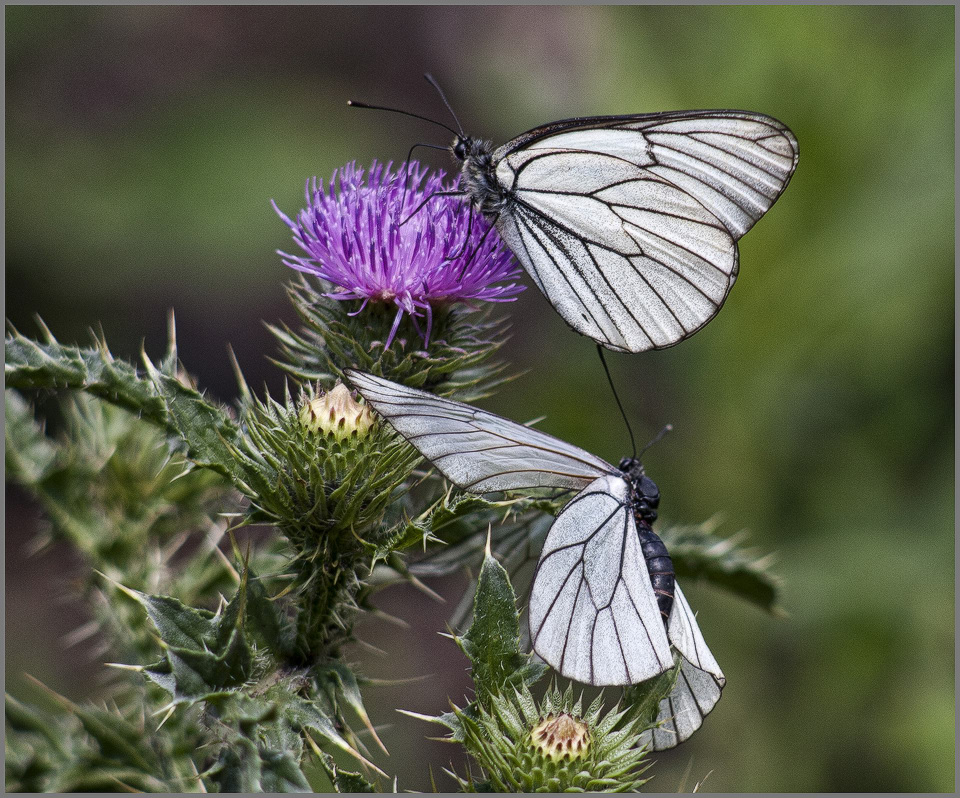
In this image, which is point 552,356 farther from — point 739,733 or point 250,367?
point 250,367

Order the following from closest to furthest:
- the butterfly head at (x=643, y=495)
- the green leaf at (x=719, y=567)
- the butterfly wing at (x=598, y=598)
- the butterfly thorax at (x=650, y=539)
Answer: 1. the butterfly wing at (x=598, y=598)
2. the butterfly thorax at (x=650, y=539)
3. the butterfly head at (x=643, y=495)
4. the green leaf at (x=719, y=567)

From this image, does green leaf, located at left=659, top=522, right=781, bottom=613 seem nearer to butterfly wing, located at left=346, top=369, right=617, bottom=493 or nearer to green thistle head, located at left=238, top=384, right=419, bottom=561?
butterfly wing, located at left=346, top=369, right=617, bottom=493

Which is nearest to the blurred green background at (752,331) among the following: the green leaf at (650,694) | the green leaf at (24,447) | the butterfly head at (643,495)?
the green leaf at (24,447)

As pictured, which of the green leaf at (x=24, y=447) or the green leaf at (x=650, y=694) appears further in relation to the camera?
the green leaf at (x=24, y=447)

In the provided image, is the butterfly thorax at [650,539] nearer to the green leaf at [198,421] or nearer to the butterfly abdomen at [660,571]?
the butterfly abdomen at [660,571]

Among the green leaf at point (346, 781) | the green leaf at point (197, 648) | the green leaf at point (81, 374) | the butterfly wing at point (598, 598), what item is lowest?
the green leaf at point (346, 781)

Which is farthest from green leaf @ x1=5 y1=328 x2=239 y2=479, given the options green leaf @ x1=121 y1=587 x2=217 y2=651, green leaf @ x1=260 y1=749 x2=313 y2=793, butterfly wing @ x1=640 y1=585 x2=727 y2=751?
butterfly wing @ x1=640 y1=585 x2=727 y2=751
